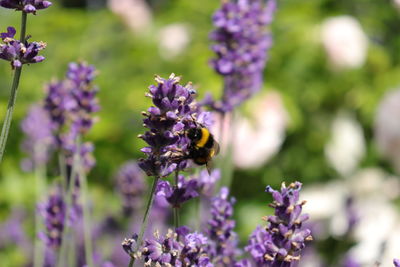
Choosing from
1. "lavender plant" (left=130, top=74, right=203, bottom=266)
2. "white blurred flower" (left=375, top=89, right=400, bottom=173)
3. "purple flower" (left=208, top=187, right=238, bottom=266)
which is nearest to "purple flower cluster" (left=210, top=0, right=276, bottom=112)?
"purple flower" (left=208, top=187, right=238, bottom=266)

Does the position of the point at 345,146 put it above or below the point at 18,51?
above

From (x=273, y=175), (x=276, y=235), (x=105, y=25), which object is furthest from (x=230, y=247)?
(x=105, y=25)

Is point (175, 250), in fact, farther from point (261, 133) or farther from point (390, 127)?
point (261, 133)

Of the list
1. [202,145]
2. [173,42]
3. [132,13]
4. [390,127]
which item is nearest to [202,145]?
[202,145]

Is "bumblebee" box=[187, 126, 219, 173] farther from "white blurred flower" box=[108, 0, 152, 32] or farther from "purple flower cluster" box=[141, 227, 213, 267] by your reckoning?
"white blurred flower" box=[108, 0, 152, 32]

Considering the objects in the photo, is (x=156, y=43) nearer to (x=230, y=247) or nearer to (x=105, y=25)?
(x=105, y=25)

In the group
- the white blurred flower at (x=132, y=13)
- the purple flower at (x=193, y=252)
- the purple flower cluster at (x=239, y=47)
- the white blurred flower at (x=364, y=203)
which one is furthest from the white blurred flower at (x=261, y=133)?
the purple flower at (x=193, y=252)
